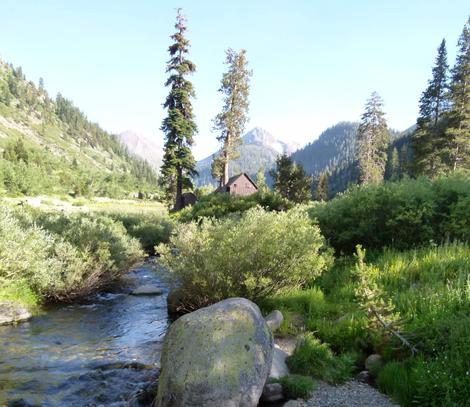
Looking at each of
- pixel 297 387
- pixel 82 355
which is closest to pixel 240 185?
pixel 82 355

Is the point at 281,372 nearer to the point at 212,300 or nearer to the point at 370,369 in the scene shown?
the point at 370,369

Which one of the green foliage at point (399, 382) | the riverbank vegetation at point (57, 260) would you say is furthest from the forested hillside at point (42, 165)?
the green foliage at point (399, 382)

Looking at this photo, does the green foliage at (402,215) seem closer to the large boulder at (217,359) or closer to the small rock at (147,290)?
the large boulder at (217,359)

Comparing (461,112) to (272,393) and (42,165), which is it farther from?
(42,165)

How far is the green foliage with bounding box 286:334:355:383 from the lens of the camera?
562cm

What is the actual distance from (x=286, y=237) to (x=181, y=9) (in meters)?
35.7

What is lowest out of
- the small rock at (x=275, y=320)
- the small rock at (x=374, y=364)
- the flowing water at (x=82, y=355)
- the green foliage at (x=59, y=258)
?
the flowing water at (x=82, y=355)

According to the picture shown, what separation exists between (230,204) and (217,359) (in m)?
20.4

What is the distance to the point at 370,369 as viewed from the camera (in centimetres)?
568

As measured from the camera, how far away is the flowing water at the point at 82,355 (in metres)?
5.59

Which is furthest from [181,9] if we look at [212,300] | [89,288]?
[212,300]

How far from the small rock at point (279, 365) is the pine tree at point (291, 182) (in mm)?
41549

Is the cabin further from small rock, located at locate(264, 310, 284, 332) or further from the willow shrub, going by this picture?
small rock, located at locate(264, 310, 284, 332)

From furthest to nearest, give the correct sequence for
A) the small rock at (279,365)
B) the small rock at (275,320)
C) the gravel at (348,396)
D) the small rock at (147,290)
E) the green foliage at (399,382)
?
the small rock at (147,290)
the small rock at (275,320)
the small rock at (279,365)
the gravel at (348,396)
the green foliage at (399,382)
